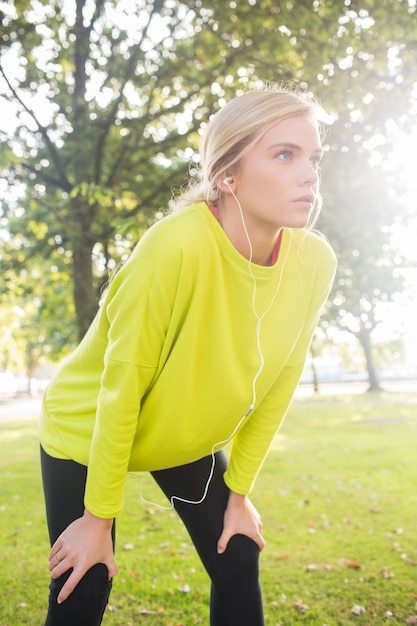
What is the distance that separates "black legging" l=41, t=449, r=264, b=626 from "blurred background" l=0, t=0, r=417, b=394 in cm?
333

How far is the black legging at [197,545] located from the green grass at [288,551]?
1.93 meters

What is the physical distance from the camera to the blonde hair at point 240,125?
2.15 m

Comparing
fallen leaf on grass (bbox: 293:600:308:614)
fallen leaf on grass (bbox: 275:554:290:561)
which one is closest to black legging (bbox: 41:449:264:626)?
fallen leaf on grass (bbox: 293:600:308:614)

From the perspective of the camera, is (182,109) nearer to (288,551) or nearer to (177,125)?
(177,125)

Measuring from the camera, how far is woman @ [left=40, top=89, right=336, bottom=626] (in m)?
2.00

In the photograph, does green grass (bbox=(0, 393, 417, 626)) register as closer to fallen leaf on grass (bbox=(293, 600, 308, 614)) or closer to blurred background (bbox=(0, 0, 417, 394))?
fallen leaf on grass (bbox=(293, 600, 308, 614))

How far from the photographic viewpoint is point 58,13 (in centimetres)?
739

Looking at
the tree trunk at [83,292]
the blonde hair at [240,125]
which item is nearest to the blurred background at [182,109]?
the tree trunk at [83,292]

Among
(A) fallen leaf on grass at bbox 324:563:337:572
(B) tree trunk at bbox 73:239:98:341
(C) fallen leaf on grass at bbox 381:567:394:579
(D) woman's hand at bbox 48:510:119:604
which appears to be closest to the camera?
(D) woman's hand at bbox 48:510:119:604

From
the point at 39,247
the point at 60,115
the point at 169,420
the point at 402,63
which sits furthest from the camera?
the point at 39,247

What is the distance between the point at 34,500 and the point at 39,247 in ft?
13.8

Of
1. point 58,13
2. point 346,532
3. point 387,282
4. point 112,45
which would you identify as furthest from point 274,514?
point 58,13

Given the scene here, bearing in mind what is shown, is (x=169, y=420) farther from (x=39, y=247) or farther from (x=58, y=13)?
(x=39, y=247)

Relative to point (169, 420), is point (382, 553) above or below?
below
